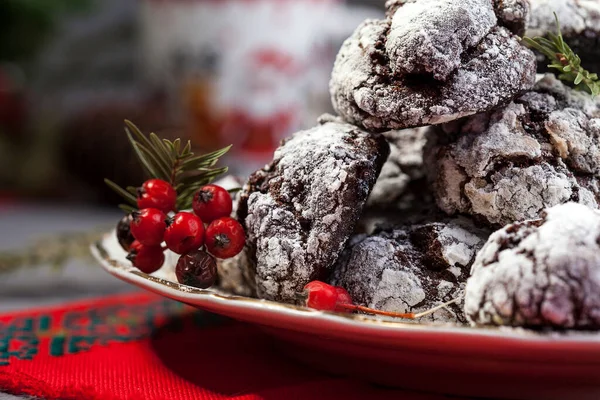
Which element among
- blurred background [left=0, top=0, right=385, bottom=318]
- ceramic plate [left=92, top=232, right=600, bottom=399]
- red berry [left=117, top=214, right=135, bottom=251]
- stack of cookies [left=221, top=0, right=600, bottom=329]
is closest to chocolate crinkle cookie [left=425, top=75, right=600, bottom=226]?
stack of cookies [left=221, top=0, right=600, bottom=329]

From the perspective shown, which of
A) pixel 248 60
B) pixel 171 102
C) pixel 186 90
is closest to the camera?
pixel 248 60

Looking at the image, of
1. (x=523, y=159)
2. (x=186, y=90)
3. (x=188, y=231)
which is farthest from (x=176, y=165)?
(x=186, y=90)

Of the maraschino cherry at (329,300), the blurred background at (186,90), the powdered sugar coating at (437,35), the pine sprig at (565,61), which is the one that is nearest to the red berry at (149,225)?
the maraschino cherry at (329,300)

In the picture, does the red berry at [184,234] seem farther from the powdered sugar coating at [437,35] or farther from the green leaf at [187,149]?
the powdered sugar coating at [437,35]

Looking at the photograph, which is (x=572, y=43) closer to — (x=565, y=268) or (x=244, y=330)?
(x=565, y=268)

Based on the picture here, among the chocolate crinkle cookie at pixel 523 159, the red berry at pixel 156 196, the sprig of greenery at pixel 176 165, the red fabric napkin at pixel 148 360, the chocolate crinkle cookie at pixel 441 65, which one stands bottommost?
the red fabric napkin at pixel 148 360

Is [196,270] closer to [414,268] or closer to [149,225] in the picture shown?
[149,225]
